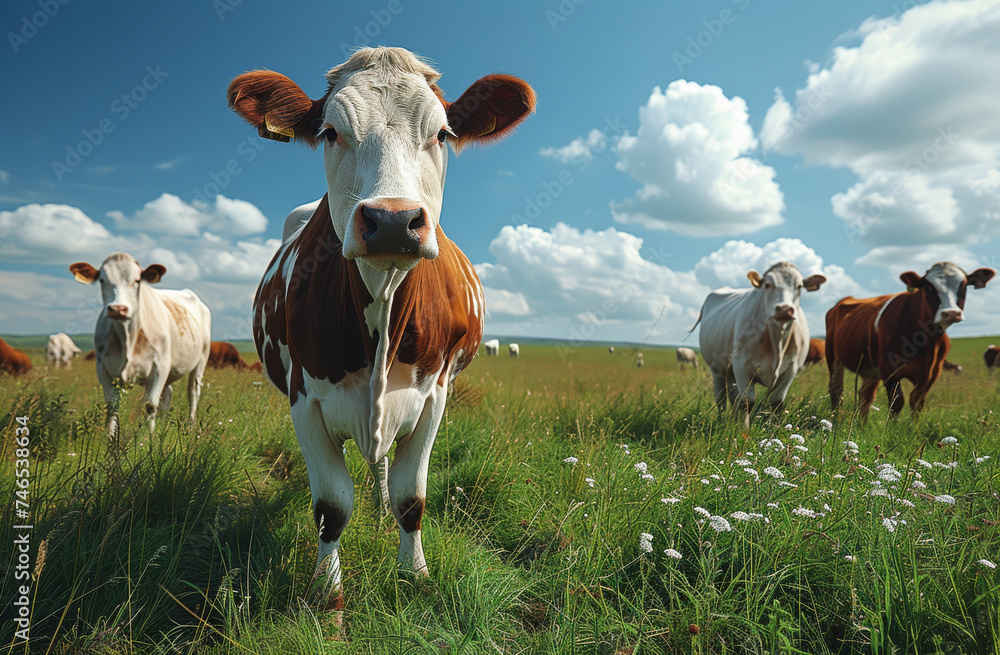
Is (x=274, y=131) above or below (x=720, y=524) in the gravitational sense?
above

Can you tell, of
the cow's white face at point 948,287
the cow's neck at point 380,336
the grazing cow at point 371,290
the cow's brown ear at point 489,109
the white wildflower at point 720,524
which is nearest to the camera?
the white wildflower at point 720,524

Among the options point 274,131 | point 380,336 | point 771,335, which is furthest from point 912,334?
point 274,131

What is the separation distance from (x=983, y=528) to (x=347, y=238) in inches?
138

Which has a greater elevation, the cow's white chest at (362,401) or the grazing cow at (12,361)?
the cow's white chest at (362,401)

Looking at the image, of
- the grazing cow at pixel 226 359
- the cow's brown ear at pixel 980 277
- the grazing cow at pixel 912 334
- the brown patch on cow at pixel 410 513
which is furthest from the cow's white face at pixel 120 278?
the grazing cow at pixel 226 359

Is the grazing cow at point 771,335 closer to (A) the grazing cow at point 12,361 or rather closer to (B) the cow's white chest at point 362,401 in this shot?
(B) the cow's white chest at point 362,401

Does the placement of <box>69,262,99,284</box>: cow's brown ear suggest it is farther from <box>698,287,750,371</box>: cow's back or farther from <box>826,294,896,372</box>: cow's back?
<box>826,294,896,372</box>: cow's back

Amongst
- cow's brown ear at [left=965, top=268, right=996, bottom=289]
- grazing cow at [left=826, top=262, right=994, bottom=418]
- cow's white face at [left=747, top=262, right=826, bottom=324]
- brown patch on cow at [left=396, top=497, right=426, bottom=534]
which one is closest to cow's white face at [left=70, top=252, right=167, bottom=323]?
brown patch on cow at [left=396, top=497, right=426, bottom=534]

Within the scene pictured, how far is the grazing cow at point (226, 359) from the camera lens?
18.1m

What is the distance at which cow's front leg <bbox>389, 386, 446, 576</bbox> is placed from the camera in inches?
110

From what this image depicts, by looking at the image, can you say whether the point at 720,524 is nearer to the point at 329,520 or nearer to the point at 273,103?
the point at 329,520

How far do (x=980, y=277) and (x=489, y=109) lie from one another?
26.1 feet

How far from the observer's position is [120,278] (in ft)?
20.4

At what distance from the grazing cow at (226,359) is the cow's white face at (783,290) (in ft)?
54.9
